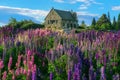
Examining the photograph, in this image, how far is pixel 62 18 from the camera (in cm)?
8788

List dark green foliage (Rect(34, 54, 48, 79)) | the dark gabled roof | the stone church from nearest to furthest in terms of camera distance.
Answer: dark green foliage (Rect(34, 54, 48, 79)) → the stone church → the dark gabled roof

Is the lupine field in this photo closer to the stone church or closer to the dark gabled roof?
the stone church

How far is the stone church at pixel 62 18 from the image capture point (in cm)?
8850

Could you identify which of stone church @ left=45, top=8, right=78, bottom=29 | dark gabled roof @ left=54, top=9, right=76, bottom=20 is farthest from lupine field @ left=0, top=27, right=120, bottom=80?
dark gabled roof @ left=54, top=9, right=76, bottom=20

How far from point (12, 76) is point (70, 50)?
6.34 feet

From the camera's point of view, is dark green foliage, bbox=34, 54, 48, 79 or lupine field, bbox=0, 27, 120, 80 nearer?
lupine field, bbox=0, 27, 120, 80

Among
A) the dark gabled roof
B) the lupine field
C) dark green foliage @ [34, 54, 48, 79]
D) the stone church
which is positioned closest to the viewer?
the lupine field

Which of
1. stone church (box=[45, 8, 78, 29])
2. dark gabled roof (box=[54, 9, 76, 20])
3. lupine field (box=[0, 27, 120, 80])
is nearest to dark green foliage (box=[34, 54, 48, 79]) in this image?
lupine field (box=[0, 27, 120, 80])

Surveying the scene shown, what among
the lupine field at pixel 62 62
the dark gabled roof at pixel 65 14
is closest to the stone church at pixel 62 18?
the dark gabled roof at pixel 65 14

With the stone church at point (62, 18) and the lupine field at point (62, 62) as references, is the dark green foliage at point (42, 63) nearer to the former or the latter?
the lupine field at point (62, 62)

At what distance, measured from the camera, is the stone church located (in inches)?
3484

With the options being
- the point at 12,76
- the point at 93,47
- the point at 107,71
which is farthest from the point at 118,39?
the point at 12,76

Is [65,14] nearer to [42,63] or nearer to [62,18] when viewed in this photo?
[62,18]

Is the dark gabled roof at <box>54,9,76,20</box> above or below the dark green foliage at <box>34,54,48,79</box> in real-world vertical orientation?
above
